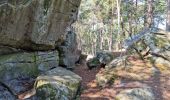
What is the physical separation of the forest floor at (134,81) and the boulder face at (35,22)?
2.73m

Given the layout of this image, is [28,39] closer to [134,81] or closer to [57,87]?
[57,87]

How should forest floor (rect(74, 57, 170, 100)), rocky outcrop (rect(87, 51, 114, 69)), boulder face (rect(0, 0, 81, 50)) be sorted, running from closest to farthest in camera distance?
1. boulder face (rect(0, 0, 81, 50))
2. forest floor (rect(74, 57, 170, 100))
3. rocky outcrop (rect(87, 51, 114, 69))

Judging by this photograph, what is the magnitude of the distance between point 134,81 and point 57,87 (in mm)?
4291

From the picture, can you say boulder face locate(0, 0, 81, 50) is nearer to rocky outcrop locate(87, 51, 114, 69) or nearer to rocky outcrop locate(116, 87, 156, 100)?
rocky outcrop locate(87, 51, 114, 69)

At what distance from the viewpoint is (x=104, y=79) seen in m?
13.5

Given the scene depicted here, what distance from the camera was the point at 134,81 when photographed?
13203 millimetres

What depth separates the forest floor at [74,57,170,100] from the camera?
39.5 feet

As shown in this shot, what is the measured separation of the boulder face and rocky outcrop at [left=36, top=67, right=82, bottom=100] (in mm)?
1984

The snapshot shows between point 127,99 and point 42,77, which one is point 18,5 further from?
point 127,99

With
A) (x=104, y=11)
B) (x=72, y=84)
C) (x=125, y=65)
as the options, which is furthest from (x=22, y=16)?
(x=104, y=11)

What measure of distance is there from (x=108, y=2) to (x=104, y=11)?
297cm

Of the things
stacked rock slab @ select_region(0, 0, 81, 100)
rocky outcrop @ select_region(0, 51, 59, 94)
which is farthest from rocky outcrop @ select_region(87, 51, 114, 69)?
rocky outcrop @ select_region(0, 51, 59, 94)

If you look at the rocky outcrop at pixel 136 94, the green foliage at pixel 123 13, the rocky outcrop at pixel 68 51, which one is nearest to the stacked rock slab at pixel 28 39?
the rocky outcrop at pixel 68 51

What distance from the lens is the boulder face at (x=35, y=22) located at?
1140cm
